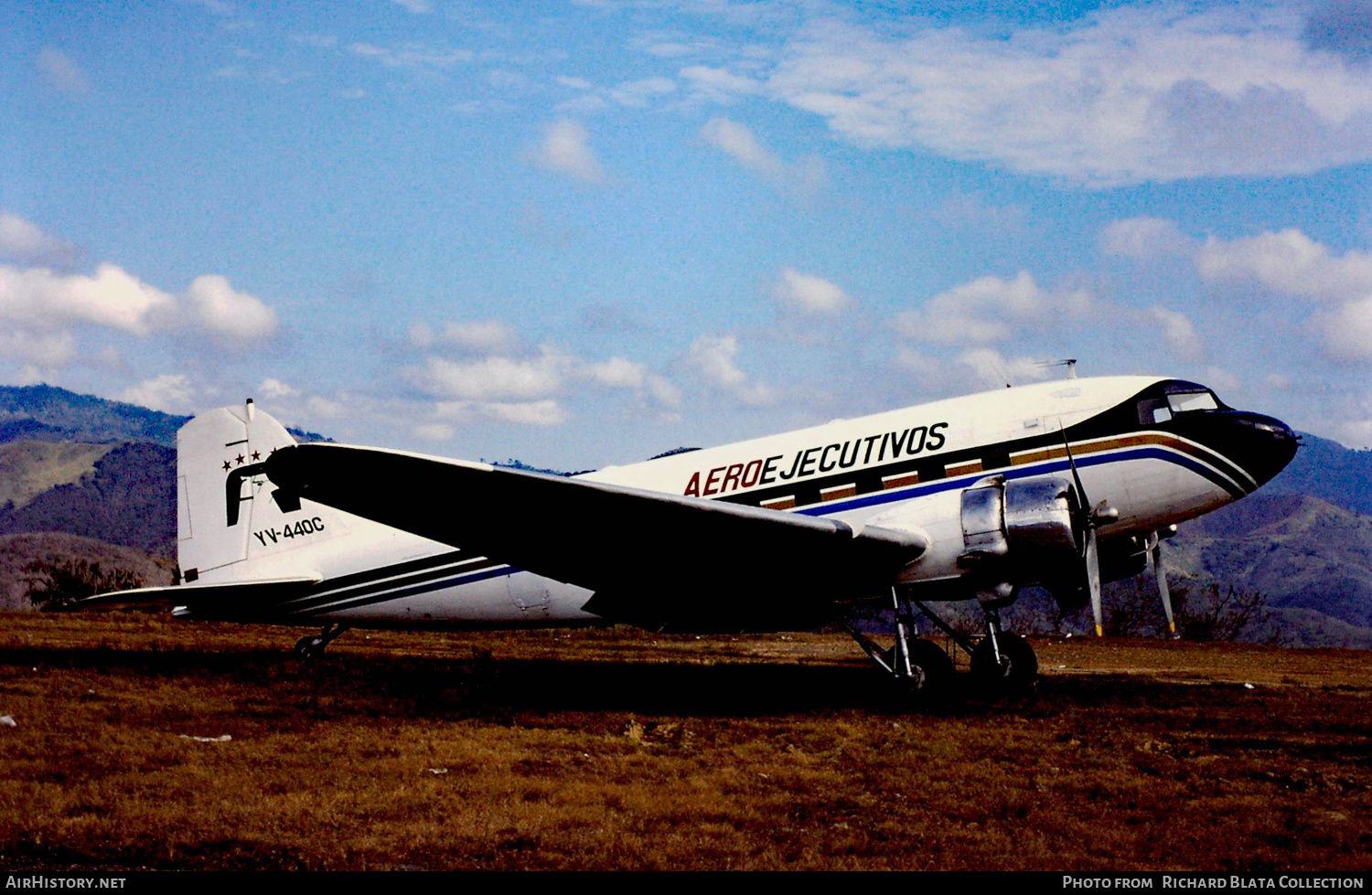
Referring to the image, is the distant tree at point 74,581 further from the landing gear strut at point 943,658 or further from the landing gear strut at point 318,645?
the landing gear strut at point 943,658

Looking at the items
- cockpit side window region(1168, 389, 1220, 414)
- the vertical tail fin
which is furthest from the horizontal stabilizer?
cockpit side window region(1168, 389, 1220, 414)

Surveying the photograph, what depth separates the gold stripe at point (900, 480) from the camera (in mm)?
14953

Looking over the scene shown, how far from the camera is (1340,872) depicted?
7.01 m

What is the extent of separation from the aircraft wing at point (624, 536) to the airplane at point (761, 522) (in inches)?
1.4

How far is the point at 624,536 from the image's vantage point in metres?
13.2

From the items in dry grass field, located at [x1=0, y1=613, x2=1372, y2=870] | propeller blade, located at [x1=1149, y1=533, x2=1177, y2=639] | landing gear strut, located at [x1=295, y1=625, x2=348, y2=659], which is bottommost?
dry grass field, located at [x1=0, y1=613, x2=1372, y2=870]

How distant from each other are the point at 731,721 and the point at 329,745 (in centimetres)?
498

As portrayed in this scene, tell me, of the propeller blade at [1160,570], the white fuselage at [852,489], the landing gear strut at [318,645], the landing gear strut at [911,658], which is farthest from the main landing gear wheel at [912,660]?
the landing gear strut at [318,645]

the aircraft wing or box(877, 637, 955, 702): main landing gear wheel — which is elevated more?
the aircraft wing

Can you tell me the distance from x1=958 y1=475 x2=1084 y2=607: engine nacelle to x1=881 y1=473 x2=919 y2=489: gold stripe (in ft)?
3.32

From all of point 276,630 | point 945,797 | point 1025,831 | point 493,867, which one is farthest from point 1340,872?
point 276,630

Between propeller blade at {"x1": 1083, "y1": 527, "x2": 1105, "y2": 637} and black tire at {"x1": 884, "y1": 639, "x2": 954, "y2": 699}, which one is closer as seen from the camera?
propeller blade at {"x1": 1083, "y1": 527, "x2": 1105, "y2": 637}

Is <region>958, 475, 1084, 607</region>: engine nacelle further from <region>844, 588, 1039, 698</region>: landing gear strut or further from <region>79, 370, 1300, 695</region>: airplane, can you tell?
<region>844, 588, 1039, 698</region>: landing gear strut

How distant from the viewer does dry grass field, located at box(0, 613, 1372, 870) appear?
7391 millimetres
